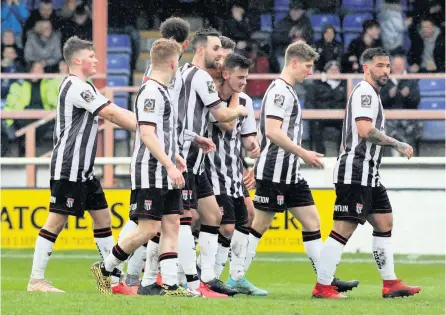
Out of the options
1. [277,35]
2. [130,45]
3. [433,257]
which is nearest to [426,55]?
[277,35]

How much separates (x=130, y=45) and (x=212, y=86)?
10300 millimetres

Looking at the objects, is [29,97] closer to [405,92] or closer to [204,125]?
[405,92]

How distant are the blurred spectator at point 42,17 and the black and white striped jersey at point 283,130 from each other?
10.0 meters

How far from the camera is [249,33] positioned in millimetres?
18516

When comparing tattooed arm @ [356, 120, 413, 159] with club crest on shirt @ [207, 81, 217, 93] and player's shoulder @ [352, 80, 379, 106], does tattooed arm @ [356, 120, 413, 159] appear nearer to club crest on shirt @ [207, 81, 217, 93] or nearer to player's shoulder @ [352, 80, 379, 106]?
player's shoulder @ [352, 80, 379, 106]

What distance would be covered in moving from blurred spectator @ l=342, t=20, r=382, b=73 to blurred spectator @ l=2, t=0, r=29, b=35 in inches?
191

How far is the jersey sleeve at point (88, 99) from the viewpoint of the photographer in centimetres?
874

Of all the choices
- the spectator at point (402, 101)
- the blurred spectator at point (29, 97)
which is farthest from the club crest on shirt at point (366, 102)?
the blurred spectator at point (29, 97)

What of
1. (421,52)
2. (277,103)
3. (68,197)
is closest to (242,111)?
(277,103)

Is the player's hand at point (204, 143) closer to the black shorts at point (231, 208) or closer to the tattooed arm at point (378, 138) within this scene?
the black shorts at point (231, 208)

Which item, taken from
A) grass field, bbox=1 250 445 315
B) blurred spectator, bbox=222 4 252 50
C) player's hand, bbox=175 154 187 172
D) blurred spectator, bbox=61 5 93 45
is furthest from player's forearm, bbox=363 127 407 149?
blurred spectator, bbox=61 5 93 45

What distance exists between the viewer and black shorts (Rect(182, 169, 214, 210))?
8711 millimetres

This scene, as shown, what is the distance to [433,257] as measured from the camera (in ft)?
44.7

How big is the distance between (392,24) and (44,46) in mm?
5120
